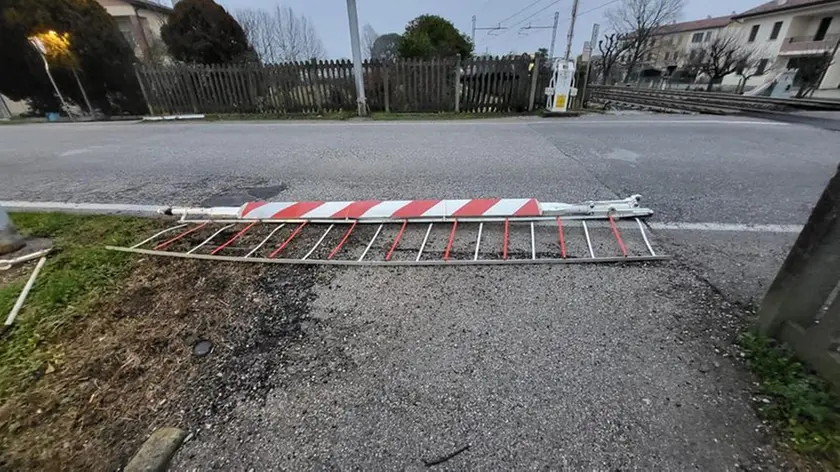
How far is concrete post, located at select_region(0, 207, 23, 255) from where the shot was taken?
2.93 metres

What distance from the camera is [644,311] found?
7.26 feet

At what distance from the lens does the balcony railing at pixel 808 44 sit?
27.9m

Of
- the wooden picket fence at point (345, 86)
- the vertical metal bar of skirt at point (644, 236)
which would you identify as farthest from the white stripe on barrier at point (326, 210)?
the wooden picket fence at point (345, 86)

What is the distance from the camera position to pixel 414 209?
11.7 ft

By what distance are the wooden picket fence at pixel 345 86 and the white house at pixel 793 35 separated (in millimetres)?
28729

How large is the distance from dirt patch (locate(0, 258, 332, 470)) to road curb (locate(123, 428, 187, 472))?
0.05 metres

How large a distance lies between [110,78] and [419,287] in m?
18.4

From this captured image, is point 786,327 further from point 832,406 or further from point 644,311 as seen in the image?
point 644,311

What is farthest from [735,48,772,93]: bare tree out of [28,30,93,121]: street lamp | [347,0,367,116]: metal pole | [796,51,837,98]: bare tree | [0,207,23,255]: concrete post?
[28,30,93,121]: street lamp

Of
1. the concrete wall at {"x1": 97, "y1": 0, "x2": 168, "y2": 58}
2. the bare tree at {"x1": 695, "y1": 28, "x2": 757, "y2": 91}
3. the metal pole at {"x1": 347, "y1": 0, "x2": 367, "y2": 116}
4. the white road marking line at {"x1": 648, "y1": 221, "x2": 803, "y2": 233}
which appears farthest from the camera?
the bare tree at {"x1": 695, "y1": 28, "x2": 757, "y2": 91}

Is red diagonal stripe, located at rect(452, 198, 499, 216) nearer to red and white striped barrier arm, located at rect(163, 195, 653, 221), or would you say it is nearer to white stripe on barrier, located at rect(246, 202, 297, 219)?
red and white striped barrier arm, located at rect(163, 195, 653, 221)

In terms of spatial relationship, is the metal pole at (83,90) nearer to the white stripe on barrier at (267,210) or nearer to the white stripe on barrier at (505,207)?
the white stripe on barrier at (267,210)

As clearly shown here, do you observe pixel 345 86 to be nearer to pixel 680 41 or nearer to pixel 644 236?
pixel 644 236

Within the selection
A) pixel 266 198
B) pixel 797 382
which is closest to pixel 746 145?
pixel 797 382
